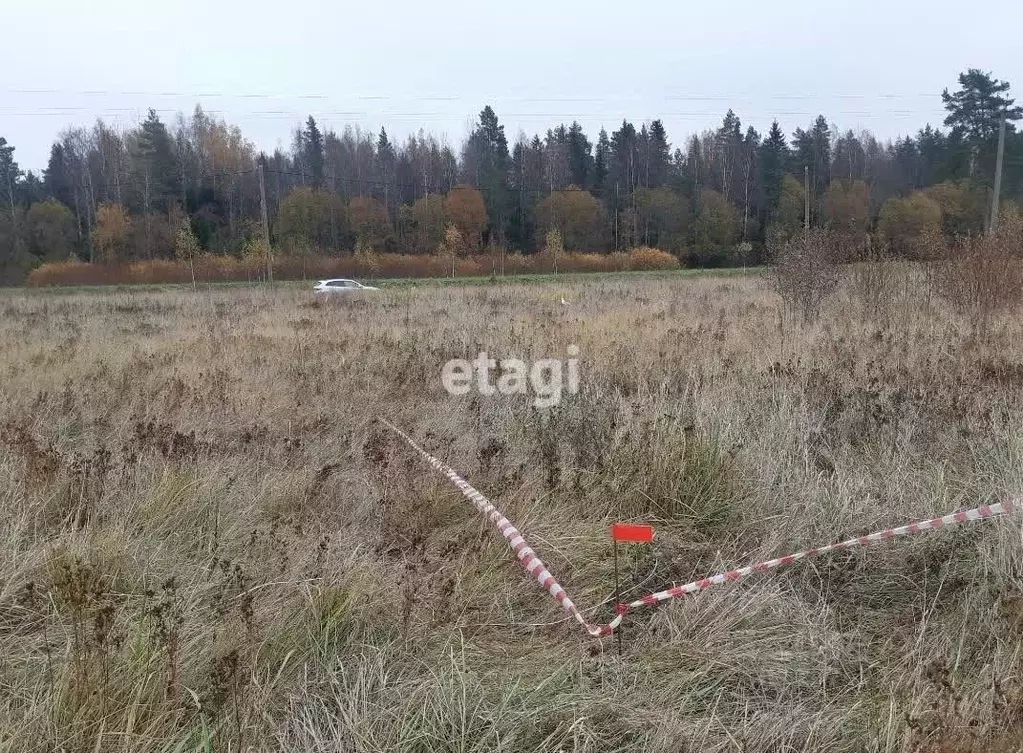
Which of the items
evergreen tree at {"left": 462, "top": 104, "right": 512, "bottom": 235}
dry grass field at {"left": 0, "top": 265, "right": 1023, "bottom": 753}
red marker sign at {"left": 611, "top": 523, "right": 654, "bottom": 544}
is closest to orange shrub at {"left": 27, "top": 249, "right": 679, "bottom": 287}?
evergreen tree at {"left": 462, "top": 104, "right": 512, "bottom": 235}

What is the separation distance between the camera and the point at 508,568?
9.18 ft

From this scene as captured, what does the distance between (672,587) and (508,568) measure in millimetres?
696

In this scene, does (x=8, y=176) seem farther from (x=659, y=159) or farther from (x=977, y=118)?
(x=977, y=118)

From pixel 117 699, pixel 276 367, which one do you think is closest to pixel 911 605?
pixel 117 699

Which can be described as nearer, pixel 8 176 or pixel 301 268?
pixel 301 268

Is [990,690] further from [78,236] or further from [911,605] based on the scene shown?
[78,236]

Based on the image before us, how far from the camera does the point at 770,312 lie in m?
11.8

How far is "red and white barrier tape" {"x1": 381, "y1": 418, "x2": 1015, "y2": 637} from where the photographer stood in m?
Answer: 2.38

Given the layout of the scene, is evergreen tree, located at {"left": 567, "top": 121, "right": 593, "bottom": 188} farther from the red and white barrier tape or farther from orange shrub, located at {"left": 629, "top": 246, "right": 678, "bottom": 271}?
the red and white barrier tape

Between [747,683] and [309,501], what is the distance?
2.34 metres

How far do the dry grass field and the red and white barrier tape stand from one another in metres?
0.07

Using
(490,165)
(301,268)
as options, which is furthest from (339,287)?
(490,165)

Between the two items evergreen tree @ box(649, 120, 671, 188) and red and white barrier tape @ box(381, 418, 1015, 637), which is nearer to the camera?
red and white barrier tape @ box(381, 418, 1015, 637)

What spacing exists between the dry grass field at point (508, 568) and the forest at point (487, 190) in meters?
36.5
